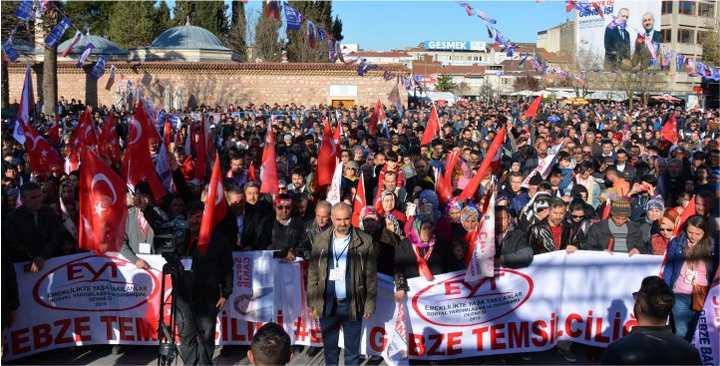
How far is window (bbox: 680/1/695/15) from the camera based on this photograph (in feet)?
236

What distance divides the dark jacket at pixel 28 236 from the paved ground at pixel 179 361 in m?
0.87

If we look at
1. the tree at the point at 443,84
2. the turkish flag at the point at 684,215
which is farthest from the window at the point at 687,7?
the turkish flag at the point at 684,215

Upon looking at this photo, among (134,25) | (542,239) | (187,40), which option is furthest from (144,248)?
(134,25)

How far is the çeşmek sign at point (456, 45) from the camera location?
13861 cm

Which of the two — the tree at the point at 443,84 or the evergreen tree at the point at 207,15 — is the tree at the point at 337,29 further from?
the tree at the point at 443,84

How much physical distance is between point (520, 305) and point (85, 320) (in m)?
3.68

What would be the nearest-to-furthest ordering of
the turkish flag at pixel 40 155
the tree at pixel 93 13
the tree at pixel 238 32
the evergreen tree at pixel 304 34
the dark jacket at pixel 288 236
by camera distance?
the dark jacket at pixel 288 236 < the turkish flag at pixel 40 155 < the evergreen tree at pixel 304 34 < the tree at pixel 238 32 < the tree at pixel 93 13

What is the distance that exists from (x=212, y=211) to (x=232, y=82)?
36.8 meters

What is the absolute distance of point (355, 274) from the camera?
224 inches

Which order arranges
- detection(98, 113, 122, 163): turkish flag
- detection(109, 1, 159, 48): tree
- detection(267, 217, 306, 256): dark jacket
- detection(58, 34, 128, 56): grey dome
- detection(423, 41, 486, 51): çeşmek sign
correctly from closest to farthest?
detection(267, 217, 306, 256): dark jacket
detection(98, 113, 122, 163): turkish flag
detection(58, 34, 128, 56): grey dome
detection(109, 1, 159, 48): tree
detection(423, 41, 486, 51): çeşmek sign

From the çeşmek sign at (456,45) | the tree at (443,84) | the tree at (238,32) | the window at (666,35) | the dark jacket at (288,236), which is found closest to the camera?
the dark jacket at (288,236)

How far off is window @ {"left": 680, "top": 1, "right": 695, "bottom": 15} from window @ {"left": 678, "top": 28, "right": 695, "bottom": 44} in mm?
1815

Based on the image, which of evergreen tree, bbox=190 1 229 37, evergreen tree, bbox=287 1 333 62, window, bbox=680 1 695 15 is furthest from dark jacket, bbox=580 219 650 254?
window, bbox=680 1 695 15

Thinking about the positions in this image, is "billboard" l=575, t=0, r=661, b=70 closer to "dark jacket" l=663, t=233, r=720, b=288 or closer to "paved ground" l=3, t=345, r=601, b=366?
"paved ground" l=3, t=345, r=601, b=366
